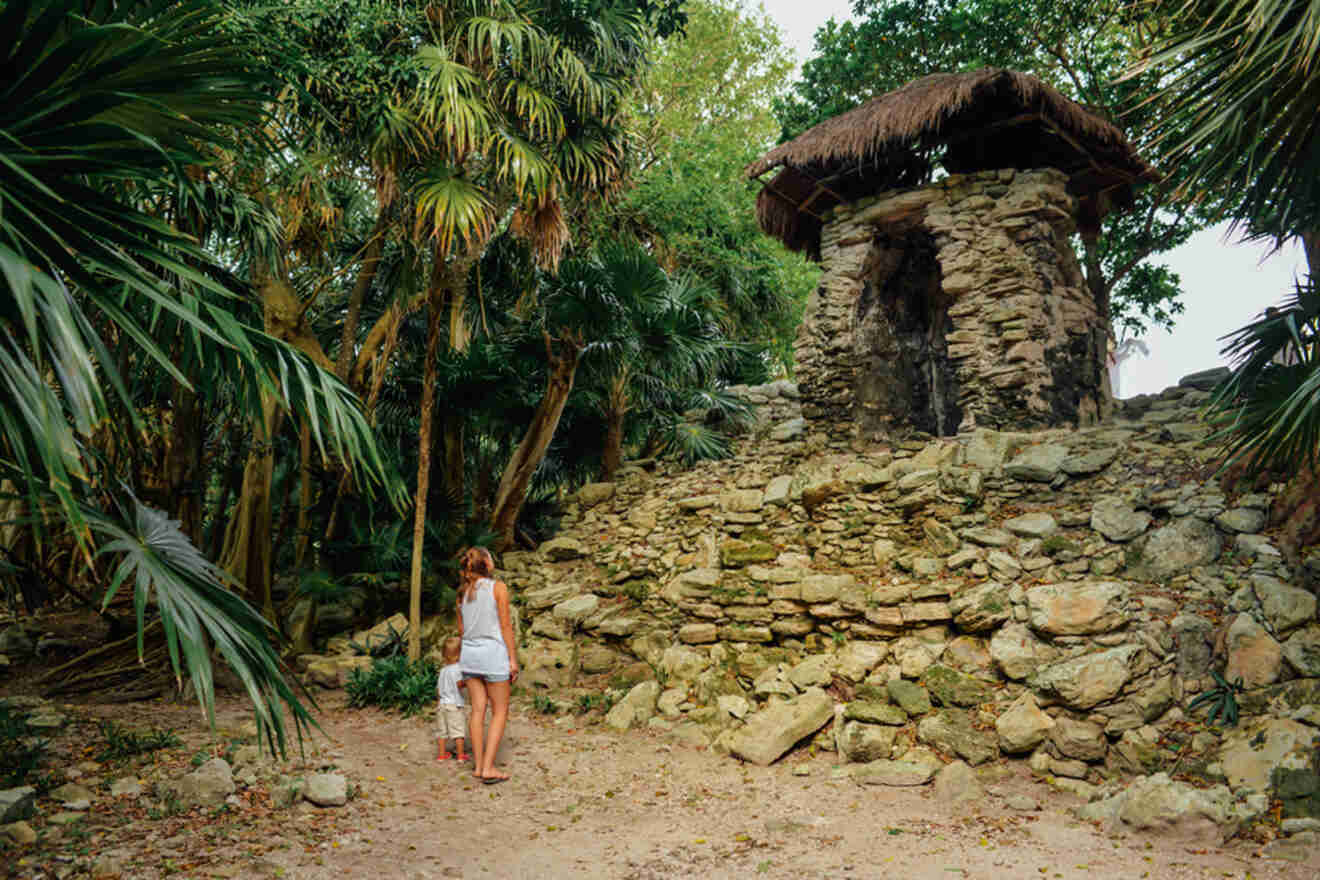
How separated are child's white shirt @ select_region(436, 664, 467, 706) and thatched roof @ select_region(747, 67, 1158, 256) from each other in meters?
5.99

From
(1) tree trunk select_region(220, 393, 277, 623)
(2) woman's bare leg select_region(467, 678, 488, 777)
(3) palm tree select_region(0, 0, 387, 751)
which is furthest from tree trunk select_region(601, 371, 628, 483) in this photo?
(3) palm tree select_region(0, 0, 387, 751)

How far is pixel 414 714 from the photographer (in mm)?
5723

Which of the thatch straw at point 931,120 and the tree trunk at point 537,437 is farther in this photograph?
the tree trunk at point 537,437

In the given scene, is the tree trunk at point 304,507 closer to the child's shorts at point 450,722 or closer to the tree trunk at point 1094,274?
the child's shorts at point 450,722

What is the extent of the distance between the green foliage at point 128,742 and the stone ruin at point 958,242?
261 inches

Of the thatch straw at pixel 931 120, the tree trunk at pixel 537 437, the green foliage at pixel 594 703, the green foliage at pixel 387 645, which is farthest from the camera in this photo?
the tree trunk at pixel 537 437

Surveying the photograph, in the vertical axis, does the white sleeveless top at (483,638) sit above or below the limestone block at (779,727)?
above

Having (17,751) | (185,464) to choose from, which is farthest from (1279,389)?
(185,464)

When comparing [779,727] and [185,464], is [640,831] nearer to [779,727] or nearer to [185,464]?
[779,727]

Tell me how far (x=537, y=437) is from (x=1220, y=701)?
5.87 metres

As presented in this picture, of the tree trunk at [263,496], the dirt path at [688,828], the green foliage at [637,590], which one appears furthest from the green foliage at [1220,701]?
the tree trunk at [263,496]

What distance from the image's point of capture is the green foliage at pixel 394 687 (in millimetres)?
5812

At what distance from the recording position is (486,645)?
4367 millimetres

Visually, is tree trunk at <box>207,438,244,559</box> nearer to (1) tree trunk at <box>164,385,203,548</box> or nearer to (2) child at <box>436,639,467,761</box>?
(1) tree trunk at <box>164,385,203,548</box>
